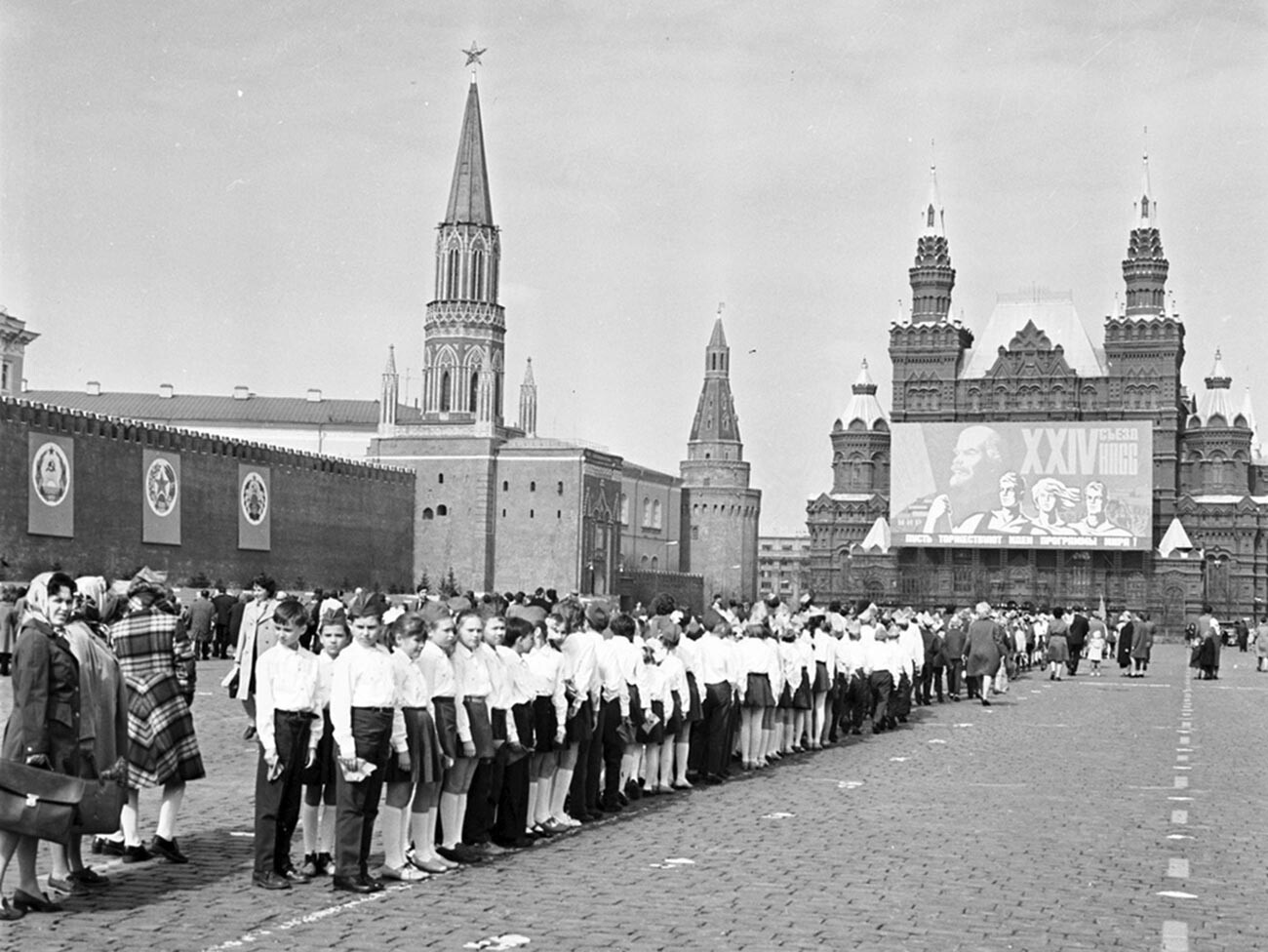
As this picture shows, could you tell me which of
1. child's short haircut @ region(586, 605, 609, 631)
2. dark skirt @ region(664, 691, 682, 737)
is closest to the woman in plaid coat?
child's short haircut @ region(586, 605, 609, 631)

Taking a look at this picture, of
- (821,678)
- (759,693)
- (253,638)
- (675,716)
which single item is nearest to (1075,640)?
(821,678)

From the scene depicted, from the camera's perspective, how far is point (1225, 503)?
84375 millimetres

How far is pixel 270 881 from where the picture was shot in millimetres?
8359

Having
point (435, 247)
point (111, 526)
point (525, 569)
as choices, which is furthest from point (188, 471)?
point (435, 247)

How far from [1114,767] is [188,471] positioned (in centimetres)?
4970

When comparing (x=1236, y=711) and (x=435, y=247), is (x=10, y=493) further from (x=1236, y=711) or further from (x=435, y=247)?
(x=435, y=247)

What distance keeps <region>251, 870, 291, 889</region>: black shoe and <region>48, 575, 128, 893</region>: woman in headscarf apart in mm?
700

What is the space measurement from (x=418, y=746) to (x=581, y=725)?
2182 mm

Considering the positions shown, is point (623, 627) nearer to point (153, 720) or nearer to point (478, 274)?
point (153, 720)

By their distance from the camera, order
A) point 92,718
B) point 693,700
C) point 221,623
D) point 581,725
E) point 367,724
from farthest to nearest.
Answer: point 221,623
point 693,700
point 581,725
point 367,724
point 92,718

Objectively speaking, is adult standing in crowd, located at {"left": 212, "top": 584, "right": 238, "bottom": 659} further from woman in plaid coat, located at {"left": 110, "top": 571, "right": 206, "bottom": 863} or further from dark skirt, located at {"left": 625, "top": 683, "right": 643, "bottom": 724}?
woman in plaid coat, located at {"left": 110, "top": 571, "right": 206, "bottom": 863}

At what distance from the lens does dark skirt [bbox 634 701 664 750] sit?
12180 mm

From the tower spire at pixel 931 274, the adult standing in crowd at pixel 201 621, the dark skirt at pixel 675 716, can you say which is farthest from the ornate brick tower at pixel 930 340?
the dark skirt at pixel 675 716

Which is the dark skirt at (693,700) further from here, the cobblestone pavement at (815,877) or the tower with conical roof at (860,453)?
the tower with conical roof at (860,453)
